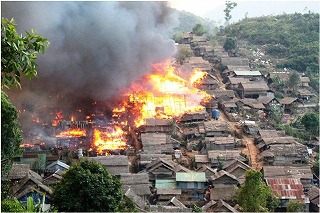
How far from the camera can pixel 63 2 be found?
24609 mm

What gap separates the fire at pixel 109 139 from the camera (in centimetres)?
2164

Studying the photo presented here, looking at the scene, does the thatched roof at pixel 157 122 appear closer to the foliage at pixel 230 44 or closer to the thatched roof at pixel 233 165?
the thatched roof at pixel 233 165

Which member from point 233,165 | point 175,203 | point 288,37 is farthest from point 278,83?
point 175,203

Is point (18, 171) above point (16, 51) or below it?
below

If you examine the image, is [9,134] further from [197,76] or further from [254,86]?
[197,76]

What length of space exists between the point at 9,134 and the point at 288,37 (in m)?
34.0

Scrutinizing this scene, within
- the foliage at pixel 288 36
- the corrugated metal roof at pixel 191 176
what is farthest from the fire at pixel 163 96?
the foliage at pixel 288 36

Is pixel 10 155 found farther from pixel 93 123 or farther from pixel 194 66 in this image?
pixel 194 66

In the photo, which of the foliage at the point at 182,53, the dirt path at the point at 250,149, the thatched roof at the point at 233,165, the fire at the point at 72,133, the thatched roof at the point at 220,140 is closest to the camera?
the thatched roof at the point at 233,165

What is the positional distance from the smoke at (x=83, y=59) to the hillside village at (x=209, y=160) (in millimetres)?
5092

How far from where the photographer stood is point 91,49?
25.8 metres

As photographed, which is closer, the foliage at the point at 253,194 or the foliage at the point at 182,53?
the foliage at the point at 253,194

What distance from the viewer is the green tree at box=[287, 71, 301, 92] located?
30.4 metres

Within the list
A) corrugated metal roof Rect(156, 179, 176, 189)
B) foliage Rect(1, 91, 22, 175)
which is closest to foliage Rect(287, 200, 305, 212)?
corrugated metal roof Rect(156, 179, 176, 189)
